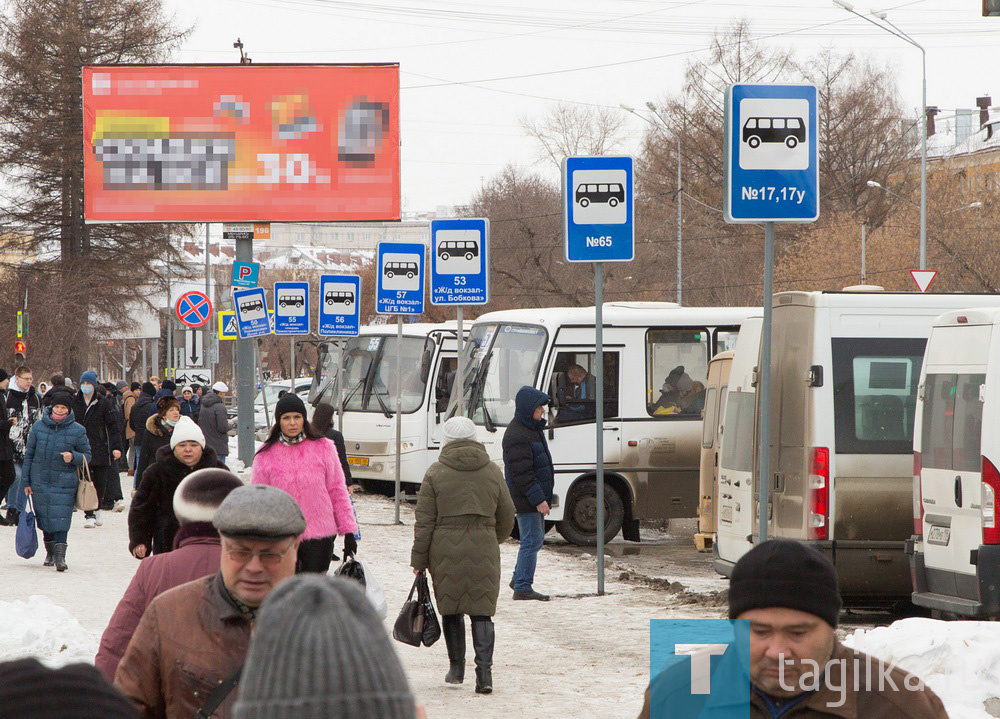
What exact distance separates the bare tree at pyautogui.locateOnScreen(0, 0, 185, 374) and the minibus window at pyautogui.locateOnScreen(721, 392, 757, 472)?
107ft

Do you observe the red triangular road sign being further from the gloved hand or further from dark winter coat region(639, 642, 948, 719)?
dark winter coat region(639, 642, 948, 719)

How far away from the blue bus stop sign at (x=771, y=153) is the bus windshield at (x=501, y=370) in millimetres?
10524

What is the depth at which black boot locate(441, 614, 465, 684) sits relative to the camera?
894cm

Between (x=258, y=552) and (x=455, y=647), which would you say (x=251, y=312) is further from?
(x=258, y=552)

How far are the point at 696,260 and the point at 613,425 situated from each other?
41165 millimetres

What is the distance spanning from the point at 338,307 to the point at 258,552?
56.5ft

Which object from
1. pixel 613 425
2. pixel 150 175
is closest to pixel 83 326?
pixel 150 175

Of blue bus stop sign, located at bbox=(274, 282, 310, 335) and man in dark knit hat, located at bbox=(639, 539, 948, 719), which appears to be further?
blue bus stop sign, located at bbox=(274, 282, 310, 335)

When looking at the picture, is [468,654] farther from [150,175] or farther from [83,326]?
[83,326]

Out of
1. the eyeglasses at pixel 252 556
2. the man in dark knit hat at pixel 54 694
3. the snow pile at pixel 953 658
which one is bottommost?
the snow pile at pixel 953 658

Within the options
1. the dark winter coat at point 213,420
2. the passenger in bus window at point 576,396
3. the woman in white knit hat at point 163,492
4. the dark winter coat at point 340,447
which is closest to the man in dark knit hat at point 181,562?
the woman in white knit hat at point 163,492

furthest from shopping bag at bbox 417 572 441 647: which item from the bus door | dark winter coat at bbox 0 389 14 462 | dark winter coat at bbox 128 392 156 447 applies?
dark winter coat at bbox 128 392 156 447

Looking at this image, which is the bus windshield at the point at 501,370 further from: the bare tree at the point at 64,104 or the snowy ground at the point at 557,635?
the bare tree at the point at 64,104

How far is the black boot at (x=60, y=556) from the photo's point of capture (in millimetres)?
14214
